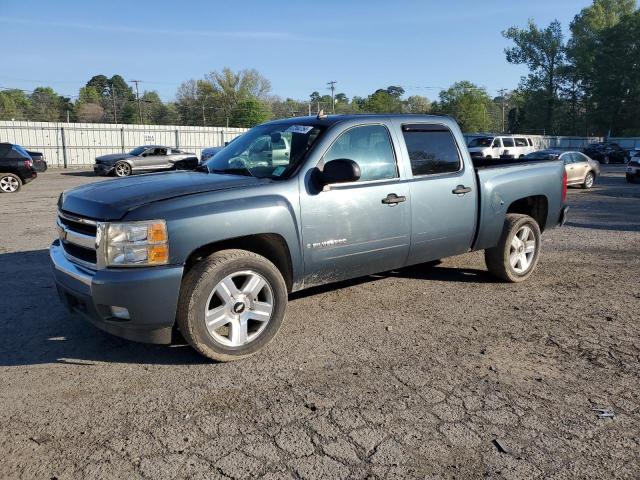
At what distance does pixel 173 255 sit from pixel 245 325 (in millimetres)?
777

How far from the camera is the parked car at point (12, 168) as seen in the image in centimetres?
1664

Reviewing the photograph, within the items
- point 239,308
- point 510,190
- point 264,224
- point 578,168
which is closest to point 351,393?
point 239,308

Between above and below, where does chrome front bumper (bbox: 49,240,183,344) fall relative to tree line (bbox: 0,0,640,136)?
below

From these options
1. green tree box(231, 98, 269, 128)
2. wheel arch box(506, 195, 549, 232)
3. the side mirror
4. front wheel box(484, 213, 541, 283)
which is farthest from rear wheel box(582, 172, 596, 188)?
green tree box(231, 98, 269, 128)

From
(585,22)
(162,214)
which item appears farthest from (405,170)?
(585,22)

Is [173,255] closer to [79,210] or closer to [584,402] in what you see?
[79,210]

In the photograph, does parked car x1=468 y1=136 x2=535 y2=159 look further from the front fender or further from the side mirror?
the front fender

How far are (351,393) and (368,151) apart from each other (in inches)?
86.0

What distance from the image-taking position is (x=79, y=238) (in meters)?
3.89

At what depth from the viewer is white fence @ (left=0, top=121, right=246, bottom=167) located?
31.7 metres

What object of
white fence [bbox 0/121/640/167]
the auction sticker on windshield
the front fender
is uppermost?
white fence [bbox 0/121/640/167]

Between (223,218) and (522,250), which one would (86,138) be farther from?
(223,218)

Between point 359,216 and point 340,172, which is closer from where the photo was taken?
point 340,172

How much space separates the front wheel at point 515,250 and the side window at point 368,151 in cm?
183
